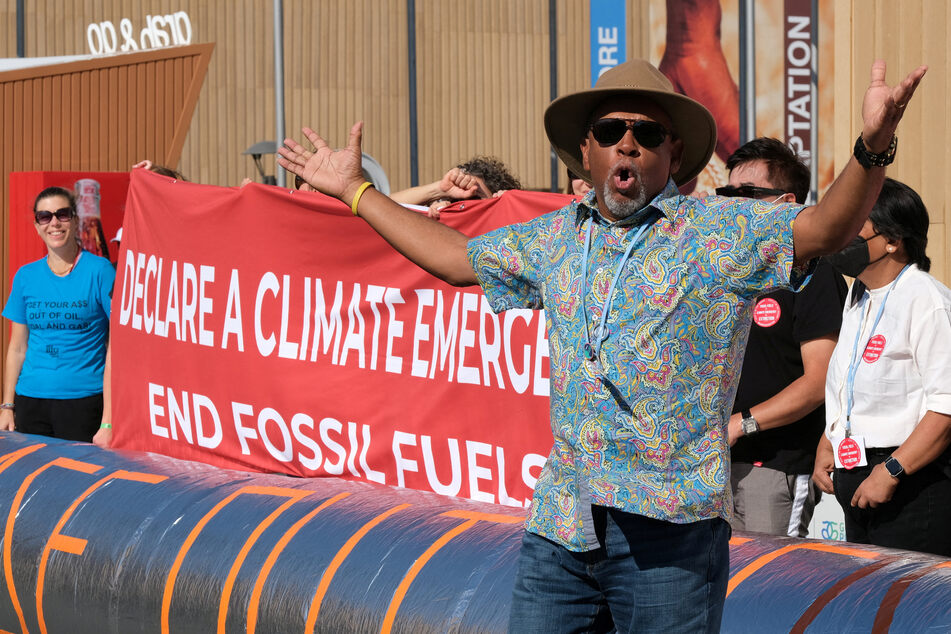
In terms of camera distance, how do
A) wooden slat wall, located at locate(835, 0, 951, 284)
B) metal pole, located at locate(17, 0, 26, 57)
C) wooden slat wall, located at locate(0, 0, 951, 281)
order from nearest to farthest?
1. wooden slat wall, located at locate(835, 0, 951, 284)
2. metal pole, located at locate(17, 0, 26, 57)
3. wooden slat wall, located at locate(0, 0, 951, 281)

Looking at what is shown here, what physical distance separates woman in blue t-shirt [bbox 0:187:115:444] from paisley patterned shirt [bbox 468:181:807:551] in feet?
14.2

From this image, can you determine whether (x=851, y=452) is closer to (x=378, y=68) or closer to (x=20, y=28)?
(x=378, y=68)

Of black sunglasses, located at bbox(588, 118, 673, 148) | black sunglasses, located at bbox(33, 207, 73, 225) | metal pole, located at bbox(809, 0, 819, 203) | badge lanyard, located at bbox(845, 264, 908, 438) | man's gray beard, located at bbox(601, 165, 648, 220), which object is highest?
metal pole, located at bbox(809, 0, 819, 203)

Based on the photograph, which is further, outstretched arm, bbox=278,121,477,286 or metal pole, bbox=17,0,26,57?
metal pole, bbox=17,0,26,57

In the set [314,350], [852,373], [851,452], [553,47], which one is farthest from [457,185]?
[553,47]

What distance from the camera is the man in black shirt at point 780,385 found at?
4.11 m

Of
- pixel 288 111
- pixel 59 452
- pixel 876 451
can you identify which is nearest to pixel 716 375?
pixel 876 451

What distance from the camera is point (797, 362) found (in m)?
4.24

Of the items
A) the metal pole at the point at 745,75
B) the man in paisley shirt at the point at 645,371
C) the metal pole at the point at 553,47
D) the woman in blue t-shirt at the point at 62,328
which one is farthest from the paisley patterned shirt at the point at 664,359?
the metal pole at the point at 553,47

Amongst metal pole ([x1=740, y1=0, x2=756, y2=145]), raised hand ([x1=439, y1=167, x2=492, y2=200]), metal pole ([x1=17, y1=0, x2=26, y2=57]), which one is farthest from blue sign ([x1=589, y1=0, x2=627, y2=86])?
Answer: raised hand ([x1=439, y1=167, x2=492, y2=200])

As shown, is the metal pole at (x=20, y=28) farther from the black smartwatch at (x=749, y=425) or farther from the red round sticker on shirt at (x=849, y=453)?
the red round sticker on shirt at (x=849, y=453)

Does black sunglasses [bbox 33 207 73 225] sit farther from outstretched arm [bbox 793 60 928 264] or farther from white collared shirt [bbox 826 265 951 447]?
outstretched arm [bbox 793 60 928 264]

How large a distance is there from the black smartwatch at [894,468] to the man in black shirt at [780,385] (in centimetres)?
42

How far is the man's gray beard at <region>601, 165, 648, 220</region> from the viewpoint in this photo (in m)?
2.55
